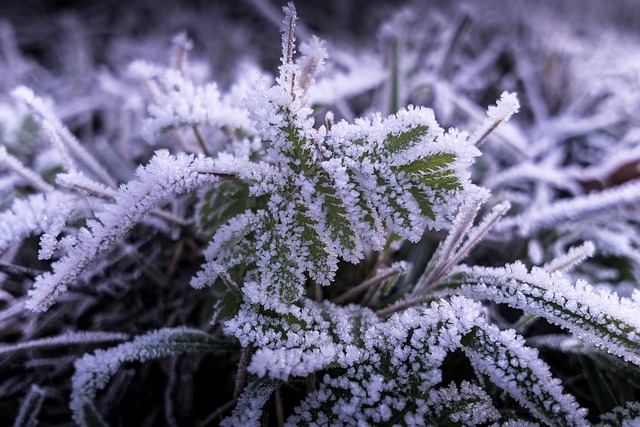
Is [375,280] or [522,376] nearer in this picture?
[522,376]

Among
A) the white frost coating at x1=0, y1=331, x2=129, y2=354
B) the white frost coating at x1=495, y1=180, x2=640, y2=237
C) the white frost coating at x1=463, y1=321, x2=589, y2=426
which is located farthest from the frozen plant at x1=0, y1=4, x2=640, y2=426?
the white frost coating at x1=495, y1=180, x2=640, y2=237

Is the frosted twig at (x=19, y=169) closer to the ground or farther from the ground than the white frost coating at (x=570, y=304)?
farther from the ground

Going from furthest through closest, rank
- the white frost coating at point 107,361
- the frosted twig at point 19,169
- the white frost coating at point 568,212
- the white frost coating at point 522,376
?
the white frost coating at point 568,212 → the frosted twig at point 19,169 → the white frost coating at point 107,361 → the white frost coating at point 522,376

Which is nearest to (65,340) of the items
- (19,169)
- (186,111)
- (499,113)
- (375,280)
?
(19,169)

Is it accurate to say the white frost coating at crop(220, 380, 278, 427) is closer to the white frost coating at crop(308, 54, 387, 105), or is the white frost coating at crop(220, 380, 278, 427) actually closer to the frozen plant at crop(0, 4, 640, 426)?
the frozen plant at crop(0, 4, 640, 426)

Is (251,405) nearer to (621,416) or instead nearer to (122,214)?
(122,214)

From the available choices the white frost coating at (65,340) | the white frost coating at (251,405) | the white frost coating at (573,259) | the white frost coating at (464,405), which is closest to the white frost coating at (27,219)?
the white frost coating at (65,340)

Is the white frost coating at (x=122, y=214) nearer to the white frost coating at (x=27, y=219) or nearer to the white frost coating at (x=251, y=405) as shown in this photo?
the white frost coating at (x=27, y=219)
